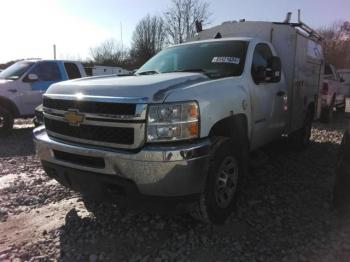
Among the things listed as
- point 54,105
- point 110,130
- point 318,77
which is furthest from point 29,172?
point 318,77

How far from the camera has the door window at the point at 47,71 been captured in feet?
33.5

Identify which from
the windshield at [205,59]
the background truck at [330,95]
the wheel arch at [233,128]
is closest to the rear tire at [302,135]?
the background truck at [330,95]

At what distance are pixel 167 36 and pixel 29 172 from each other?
37.8m

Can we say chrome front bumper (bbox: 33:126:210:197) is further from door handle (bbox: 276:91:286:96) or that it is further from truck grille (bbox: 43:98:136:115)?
door handle (bbox: 276:91:286:96)

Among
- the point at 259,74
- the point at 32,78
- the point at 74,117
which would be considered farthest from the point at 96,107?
the point at 32,78

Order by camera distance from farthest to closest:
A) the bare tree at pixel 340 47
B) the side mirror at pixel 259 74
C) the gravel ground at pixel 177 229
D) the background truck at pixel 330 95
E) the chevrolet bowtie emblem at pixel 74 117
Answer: the bare tree at pixel 340 47
the background truck at pixel 330 95
the side mirror at pixel 259 74
the chevrolet bowtie emblem at pixel 74 117
the gravel ground at pixel 177 229

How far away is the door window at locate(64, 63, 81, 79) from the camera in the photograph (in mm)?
10789

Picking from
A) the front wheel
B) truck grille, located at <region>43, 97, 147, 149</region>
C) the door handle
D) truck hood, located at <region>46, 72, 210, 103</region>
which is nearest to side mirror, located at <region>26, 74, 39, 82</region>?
truck hood, located at <region>46, 72, 210, 103</region>

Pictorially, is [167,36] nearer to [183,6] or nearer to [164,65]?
[183,6]

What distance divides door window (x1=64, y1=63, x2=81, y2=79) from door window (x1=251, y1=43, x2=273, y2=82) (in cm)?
669

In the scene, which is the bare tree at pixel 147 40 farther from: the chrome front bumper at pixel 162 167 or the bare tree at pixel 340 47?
the chrome front bumper at pixel 162 167

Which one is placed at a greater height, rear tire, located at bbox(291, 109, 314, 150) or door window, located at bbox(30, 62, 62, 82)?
door window, located at bbox(30, 62, 62, 82)

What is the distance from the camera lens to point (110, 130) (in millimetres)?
3377

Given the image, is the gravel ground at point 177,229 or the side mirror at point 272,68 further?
the side mirror at point 272,68
